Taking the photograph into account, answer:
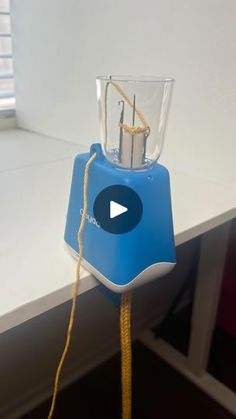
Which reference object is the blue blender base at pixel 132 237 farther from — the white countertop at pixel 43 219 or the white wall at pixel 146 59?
the white wall at pixel 146 59

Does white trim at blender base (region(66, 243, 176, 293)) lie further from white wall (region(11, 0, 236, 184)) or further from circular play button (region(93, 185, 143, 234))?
white wall (region(11, 0, 236, 184))

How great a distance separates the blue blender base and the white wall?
0.40 m

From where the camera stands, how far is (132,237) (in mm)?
495

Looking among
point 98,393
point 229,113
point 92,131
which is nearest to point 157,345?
point 98,393

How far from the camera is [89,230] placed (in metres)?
0.54

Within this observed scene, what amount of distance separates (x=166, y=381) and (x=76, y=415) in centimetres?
33

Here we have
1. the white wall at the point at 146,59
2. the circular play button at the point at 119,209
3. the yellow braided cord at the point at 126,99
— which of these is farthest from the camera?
the white wall at the point at 146,59

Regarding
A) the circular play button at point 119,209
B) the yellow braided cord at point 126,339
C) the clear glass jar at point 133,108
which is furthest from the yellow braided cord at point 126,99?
the yellow braided cord at point 126,339

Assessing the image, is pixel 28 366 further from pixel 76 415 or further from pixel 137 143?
pixel 137 143

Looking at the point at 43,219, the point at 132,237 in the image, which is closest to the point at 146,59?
the point at 43,219

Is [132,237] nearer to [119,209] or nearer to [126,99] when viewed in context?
[119,209]

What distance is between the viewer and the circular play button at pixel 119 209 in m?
0.50
